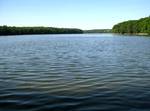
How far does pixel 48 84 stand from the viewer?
623 inches

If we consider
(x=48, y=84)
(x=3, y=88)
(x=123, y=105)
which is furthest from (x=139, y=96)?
(x=3, y=88)

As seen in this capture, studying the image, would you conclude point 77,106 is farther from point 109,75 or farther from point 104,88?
point 109,75

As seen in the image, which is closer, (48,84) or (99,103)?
(99,103)

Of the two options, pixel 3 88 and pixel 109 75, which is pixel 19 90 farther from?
pixel 109 75

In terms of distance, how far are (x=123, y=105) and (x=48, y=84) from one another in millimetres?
5926

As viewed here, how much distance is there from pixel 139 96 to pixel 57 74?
8279mm

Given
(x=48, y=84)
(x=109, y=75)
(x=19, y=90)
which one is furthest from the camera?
(x=109, y=75)

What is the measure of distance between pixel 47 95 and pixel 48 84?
2809 millimetres

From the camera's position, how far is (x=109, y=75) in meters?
18.9

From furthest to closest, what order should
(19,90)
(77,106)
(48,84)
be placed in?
1. (48,84)
2. (19,90)
3. (77,106)

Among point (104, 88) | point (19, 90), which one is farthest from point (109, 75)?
point (19, 90)

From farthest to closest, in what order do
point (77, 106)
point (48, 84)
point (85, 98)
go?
point (48, 84), point (85, 98), point (77, 106)

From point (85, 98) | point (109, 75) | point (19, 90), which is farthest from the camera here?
point (109, 75)

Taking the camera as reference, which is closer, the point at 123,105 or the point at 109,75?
the point at 123,105
